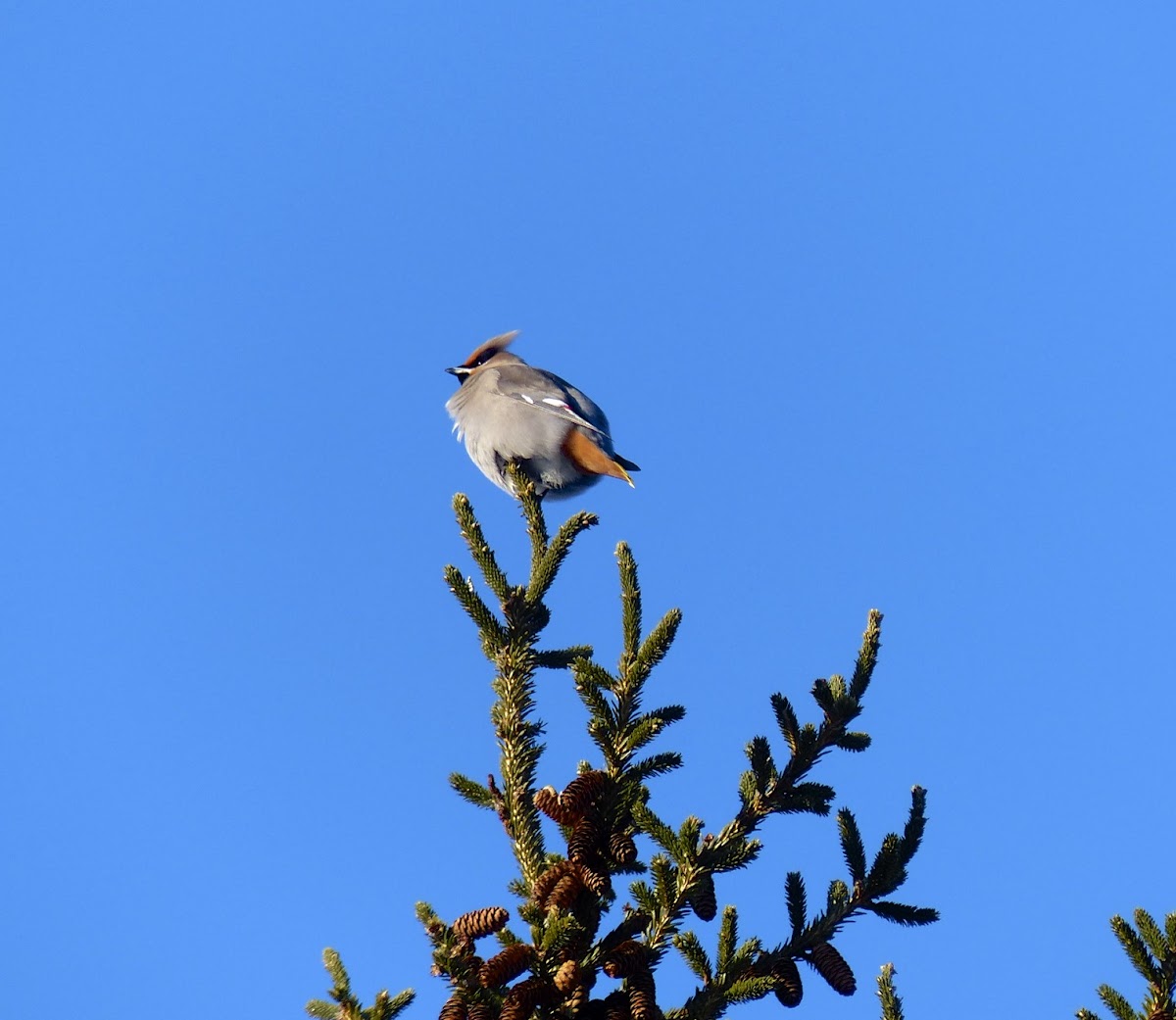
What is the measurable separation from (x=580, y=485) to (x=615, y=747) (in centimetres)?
323

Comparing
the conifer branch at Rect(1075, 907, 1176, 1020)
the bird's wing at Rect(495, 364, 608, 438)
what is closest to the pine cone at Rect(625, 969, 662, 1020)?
the conifer branch at Rect(1075, 907, 1176, 1020)

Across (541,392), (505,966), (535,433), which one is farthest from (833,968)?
(541,392)

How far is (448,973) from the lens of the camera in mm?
2426

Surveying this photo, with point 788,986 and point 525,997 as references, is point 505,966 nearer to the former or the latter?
point 525,997

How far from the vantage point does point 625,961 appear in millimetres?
2586

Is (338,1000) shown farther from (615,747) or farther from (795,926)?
(795,926)

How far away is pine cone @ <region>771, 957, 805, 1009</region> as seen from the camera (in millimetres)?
2723

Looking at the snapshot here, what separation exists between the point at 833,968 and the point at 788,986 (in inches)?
4.1

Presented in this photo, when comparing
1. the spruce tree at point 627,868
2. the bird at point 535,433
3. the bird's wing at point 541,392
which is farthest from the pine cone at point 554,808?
the bird's wing at point 541,392

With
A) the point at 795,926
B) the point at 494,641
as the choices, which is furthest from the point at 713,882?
the point at 494,641

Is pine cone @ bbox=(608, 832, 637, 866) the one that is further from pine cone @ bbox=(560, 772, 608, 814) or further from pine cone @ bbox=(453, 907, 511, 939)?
pine cone @ bbox=(453, 907, 511, 939)

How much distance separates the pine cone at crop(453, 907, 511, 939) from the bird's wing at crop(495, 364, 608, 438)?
368 centimetres

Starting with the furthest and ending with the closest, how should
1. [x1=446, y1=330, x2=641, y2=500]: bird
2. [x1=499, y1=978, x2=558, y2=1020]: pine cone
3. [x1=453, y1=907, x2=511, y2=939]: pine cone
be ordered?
[x1=446, y1=330, x2=641, y2=500]: bird → [x1=453, y1=907, x2=511, y2=939]: pine cone → [x1=499, y1=978, x2=558, y2=1020]: pine cone

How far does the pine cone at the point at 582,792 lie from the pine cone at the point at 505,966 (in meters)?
0.38
